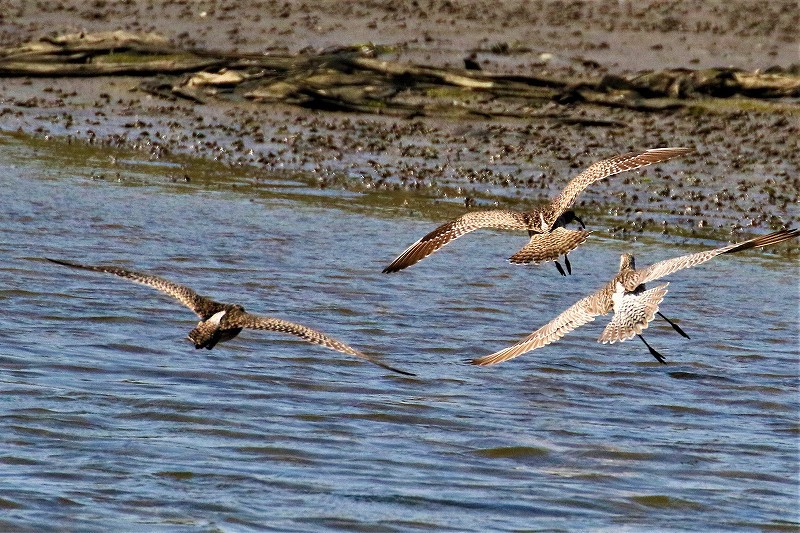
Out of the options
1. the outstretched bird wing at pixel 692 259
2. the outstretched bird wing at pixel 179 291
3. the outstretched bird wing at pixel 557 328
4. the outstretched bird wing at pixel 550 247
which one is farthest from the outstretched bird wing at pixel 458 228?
the outstretched bird wing at pixel 179 291

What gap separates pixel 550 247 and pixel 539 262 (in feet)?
0.45

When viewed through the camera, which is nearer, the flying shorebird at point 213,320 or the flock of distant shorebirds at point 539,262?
the flying shorebird at point 213,320

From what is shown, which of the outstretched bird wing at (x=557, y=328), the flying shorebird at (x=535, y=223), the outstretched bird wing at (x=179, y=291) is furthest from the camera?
the flying shorebird at (x=535, y=223)

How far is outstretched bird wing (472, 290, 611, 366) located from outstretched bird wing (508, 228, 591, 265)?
11.8 inches

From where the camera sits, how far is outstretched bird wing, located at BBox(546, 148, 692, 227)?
28.4 feet

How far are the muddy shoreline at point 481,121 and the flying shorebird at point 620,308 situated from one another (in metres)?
4.28

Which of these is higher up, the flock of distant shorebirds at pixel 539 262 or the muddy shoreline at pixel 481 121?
the muddy shoreline at pixel 481 121

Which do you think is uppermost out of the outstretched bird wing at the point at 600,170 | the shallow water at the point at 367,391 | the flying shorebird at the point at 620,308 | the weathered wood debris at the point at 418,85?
the weathered wood debris at the point at 418,85

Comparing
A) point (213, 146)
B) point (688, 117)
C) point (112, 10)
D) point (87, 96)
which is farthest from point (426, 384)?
point (112, 10)

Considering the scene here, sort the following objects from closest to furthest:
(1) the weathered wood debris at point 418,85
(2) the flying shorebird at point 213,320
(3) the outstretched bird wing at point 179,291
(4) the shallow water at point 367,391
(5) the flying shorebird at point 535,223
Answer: (4) the shallow water at point 367,391
(2) the flying shorebird at point 213,320
(3) the outstretched bird wing at point 179,291
(5) the flying shorebird at point 535,223
(1) the weathered wood debris at point 418,85

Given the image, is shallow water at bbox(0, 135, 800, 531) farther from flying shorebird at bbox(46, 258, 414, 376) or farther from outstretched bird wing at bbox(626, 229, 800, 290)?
outstretched bird wing at bbox(626, 229, 800, 290)

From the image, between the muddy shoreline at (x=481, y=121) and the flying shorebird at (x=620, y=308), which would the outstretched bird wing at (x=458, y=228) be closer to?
the flying shorebird at (x=620, y=308)

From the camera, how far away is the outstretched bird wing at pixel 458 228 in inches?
337

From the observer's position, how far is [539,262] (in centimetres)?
774
